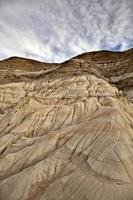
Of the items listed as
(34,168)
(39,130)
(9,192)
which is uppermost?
(39,130)

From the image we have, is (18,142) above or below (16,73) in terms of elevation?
below

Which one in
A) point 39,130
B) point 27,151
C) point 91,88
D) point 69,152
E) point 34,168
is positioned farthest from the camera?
point 91,88

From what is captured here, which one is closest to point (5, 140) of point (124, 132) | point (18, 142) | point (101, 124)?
point (18, 142)

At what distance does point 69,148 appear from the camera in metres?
9.12

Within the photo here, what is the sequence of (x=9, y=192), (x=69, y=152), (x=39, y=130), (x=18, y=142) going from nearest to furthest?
(x=9, y=192) < (x=69, y=152) < (x=18, y=142) < (x=39, y=130)

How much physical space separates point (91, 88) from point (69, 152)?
764 centimetres

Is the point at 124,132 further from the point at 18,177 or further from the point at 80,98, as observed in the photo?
the point at 80,98

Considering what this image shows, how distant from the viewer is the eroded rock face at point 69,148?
7.29 meters

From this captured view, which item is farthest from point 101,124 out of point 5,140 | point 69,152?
point 5,140

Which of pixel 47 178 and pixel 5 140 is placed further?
pixel 5 140

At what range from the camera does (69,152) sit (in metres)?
8.92

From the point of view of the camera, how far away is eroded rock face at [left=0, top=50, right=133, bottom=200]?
7293 millimetres

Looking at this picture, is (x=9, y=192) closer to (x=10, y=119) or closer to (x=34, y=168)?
(x=34, y=168)

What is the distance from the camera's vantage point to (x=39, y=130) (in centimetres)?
1166
